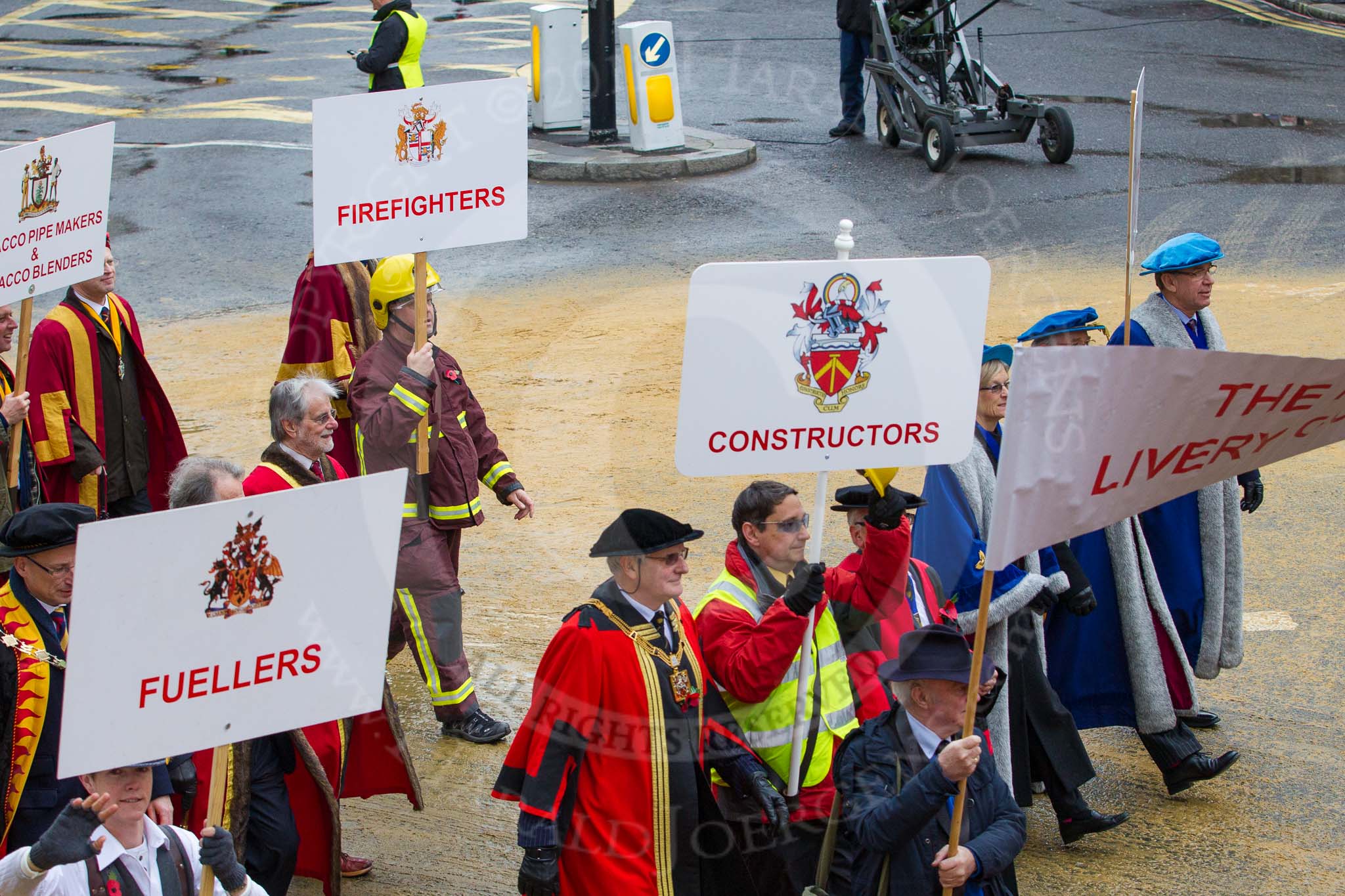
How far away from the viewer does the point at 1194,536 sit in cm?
606

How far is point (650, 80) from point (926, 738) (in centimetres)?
1159

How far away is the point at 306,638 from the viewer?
3562mm

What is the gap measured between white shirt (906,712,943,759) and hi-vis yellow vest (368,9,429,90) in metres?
9.21

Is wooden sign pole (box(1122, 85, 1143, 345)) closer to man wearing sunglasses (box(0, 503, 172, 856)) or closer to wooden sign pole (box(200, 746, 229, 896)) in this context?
wooden sign pole (box(200, 746, 229, 896))

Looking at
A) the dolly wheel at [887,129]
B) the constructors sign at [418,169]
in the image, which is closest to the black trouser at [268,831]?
the constructors sign at [418,169]

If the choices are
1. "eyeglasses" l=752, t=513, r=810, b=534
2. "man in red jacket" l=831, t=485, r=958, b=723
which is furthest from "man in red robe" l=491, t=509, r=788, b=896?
"man in red jacket" l=831, t=485, r=958, b=723

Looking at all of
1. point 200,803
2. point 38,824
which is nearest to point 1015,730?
point 200,803

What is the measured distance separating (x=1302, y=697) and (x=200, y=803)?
423 cm

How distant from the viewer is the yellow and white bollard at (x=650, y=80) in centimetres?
1470

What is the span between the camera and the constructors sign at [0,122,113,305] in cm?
584

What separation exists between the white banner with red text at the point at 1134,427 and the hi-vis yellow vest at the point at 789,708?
3.23 feet

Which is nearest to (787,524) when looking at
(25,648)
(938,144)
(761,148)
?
(25,648)

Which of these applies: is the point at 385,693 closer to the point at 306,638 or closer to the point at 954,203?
the point at 306,638

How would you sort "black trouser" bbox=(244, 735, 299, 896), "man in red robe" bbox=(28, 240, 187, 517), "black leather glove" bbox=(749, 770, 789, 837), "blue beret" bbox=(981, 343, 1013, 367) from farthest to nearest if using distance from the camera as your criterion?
"man in red robe" bbox=(28, 240, 187, 517)
"blue beret" bbox=(981, 343, 1013, 367)
"black trouser" bbox=(244, 735, 299, 896)
"black leather glove" bbox=(749, 770, 789, 837)
